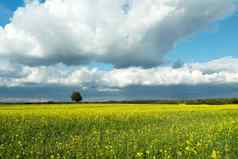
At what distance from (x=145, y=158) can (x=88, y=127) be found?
9.07 metres

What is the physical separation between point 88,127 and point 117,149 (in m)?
8.15

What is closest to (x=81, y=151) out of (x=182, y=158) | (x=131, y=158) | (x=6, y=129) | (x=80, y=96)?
(x=131, y=158)

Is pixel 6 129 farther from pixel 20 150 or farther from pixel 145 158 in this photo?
pixel 145 158

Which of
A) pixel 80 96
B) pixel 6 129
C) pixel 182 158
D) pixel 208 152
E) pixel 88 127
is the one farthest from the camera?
pixel 80 96

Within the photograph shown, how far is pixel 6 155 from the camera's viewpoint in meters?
9.07

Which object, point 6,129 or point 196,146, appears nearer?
point 196,146

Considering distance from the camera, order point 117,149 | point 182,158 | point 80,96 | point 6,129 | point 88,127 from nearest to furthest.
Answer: point 182,158
point 117,149
point 6,129
point 88,127
point 80,96

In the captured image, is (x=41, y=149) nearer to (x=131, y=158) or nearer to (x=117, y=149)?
(x=117, y=149)

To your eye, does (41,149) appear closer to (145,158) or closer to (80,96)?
(145,158)

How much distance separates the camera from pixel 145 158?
8.72 meters

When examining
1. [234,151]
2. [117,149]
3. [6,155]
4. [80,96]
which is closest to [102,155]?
[117,149]

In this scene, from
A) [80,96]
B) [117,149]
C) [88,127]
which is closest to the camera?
[117,149]

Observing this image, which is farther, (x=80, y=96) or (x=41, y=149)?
(x=80, y=96)

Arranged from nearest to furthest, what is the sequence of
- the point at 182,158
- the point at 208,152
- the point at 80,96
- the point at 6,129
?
the point at 182,158 → the point at 208,152 → the point at 6,129 → the point at 80,96
